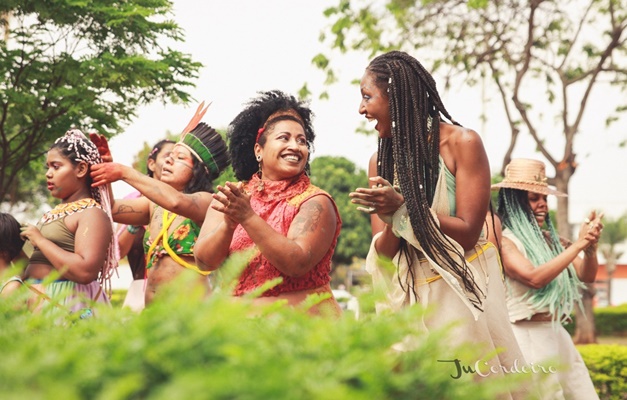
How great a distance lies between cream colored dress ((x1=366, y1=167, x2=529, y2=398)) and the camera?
11.6ft

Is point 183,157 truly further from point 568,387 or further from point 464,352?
point 464,352

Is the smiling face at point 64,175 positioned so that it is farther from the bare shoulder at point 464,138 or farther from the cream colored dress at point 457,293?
the bare shoulder at point 464,138

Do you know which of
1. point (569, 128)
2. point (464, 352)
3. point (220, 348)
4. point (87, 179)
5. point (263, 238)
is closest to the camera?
point (220, 348)

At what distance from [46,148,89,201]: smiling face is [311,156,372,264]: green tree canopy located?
134 feet

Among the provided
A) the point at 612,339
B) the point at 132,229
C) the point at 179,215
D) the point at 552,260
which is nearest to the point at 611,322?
the point at 612,339

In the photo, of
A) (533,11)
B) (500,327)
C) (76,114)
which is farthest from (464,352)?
(533,11)

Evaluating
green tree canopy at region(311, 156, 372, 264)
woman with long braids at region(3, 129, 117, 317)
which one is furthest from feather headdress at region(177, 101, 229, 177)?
green tree canopy at region(311, 156, 372, 264)

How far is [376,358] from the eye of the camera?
1.33 meters

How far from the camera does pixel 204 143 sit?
18.1 feet

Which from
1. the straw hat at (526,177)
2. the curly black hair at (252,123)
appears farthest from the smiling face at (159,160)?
the straw hat at (526,177)

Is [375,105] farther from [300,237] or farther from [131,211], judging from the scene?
[131,211]

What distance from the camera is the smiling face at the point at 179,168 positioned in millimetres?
5410

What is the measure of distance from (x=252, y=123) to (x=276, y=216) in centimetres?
72

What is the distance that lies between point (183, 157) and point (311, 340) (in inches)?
168
